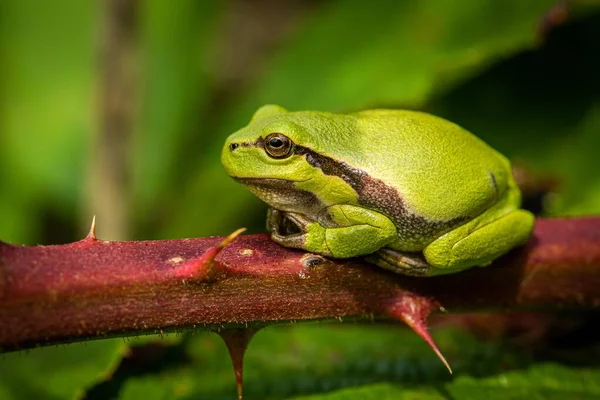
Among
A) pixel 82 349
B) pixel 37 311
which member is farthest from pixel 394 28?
pixel 37 311

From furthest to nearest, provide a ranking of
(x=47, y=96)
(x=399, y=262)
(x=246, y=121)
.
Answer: (x=47, y=96)
(x=246, y=121)
(x=399, y=262)

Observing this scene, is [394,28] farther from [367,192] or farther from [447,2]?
[367,192]

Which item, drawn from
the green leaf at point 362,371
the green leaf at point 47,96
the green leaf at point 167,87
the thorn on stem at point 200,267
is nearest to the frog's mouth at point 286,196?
the thorn on stem at point 200,267

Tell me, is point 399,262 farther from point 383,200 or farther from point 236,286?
point 236,286

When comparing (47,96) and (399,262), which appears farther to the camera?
(47,96)

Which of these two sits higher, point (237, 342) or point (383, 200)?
point (383, 200)

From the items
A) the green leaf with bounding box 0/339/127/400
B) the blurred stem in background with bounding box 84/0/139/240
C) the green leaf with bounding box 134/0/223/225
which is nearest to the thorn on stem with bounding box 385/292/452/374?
the green leaf with bounding box 0/339/127/400

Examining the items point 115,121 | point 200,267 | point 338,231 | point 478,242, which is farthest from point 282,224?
point 115,121

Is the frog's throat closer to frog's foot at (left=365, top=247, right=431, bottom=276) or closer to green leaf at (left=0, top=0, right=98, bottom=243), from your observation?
frog's foot at (left=365, top=247, right=431, bottom=276)
